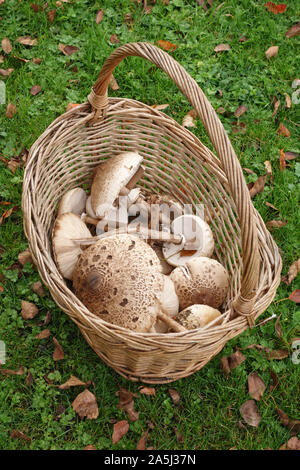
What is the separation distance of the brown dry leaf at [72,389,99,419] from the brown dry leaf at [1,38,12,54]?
2.96m

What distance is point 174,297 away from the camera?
2.73 meters

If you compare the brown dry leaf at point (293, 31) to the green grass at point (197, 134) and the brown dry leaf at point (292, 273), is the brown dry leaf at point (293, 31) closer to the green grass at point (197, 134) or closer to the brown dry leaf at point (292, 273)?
the green grass at point (197, 134)

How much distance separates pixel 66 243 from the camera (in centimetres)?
273

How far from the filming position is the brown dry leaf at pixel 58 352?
288cm

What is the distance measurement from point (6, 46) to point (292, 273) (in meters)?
3.03

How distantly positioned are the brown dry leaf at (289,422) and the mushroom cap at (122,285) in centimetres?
104

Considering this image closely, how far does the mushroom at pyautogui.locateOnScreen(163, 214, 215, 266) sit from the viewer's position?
296 cm

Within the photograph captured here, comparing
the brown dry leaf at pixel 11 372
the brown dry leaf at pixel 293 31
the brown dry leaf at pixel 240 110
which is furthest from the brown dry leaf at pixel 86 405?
the brown dry leaf at pixel 293 31

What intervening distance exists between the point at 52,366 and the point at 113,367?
395mm

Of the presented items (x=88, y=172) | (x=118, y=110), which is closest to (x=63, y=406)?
(x=88, y=172)

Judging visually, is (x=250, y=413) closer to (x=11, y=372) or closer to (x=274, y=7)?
(x=11, y=372)

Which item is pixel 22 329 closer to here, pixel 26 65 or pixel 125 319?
pixel 125 319

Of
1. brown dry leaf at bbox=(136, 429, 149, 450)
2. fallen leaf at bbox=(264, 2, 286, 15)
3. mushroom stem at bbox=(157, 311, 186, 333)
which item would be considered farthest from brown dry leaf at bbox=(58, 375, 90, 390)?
fallen leaf at bbox=(264, 2, 286, 15)

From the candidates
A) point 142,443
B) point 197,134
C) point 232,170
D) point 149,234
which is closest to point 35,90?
point 197,134
